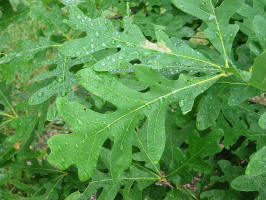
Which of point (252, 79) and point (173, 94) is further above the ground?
point (252, 79)

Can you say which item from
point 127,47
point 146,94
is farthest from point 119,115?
point 127,47

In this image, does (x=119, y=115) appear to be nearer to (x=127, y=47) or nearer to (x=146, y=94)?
(x=146, y=94)

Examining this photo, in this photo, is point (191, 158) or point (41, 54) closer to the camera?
A: point (191, 158)

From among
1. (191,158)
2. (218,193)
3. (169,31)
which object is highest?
(169,31)

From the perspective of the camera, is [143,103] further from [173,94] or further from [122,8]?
[122,8]

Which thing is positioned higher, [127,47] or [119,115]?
[127,47]

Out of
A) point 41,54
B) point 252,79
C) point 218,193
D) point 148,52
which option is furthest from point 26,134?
point 252,79

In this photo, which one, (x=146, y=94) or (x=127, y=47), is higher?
(x=127, y=47)

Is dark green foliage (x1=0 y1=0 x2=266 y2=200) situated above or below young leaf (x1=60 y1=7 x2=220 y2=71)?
below

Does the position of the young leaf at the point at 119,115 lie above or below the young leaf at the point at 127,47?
below

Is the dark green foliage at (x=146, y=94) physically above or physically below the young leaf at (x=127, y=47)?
below

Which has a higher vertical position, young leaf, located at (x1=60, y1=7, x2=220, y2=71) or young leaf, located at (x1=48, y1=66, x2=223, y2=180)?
young leaf, located at (x1=60, y1=7, x2=220, y2=71)
